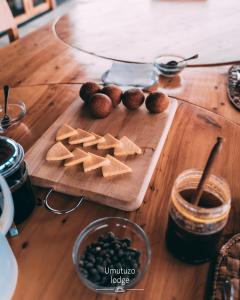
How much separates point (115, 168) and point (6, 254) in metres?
0.29

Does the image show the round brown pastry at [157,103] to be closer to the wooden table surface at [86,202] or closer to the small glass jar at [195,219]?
the wooden table surface at [86,202]

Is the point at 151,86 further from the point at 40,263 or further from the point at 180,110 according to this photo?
the point at 40,263

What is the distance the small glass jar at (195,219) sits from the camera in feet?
1.53

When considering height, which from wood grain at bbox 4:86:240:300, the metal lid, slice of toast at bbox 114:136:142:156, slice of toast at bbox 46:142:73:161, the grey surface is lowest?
the grey surface

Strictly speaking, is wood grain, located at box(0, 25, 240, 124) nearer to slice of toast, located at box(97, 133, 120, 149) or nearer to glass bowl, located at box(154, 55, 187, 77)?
glass bowl, located at box(154, 55, 187, 77)

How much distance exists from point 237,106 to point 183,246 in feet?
2.00

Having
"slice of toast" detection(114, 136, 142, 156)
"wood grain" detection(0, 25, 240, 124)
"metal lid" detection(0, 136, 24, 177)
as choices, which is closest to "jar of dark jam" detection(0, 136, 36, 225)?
"metal lid" detection(0, 136, 24, 177)

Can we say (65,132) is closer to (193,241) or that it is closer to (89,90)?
(89,90)

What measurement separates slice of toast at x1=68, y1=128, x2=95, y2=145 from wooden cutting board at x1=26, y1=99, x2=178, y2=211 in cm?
3

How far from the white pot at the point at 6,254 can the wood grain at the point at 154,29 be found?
3.08ft

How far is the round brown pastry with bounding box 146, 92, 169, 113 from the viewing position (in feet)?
2.85

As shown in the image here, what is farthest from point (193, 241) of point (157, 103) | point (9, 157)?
point (157, 103)

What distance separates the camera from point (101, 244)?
0.53 meters

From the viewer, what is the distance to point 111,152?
75 cm
